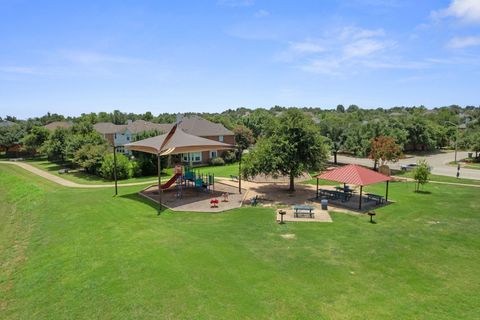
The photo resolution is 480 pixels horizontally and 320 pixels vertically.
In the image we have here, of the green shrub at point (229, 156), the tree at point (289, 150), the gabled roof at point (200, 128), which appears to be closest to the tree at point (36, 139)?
the gabled roof at point (200, 128)

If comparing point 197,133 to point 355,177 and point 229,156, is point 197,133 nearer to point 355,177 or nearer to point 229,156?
point 229,156

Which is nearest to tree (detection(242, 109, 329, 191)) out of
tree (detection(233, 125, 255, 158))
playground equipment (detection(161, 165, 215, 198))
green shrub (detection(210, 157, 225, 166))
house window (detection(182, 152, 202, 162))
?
playground equipment (detection(161, 165, 215, 198))

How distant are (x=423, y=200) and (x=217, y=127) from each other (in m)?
38.0

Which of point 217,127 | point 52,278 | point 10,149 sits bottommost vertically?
point 52,278

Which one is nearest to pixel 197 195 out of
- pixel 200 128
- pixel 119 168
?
pixel 119 168

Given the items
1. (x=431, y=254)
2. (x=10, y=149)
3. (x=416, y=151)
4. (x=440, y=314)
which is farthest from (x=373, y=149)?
(x=10, y=149)

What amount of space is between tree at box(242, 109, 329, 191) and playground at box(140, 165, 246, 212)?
305cm

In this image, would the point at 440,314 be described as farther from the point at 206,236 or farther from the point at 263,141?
the point at 263,141

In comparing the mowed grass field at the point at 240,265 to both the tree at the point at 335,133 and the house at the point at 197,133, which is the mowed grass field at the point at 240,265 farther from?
the house at the point at 197,133

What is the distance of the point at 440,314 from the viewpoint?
10148mm

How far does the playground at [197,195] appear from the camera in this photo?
2380cm

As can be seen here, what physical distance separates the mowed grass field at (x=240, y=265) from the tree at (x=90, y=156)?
17.8m

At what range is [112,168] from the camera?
37875mm

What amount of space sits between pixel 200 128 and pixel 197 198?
99.0 ft
